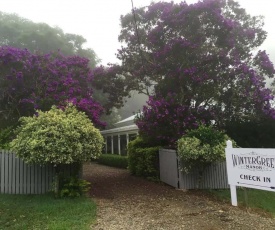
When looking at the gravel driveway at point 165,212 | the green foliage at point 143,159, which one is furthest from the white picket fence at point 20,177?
the green foliage at point 143,159

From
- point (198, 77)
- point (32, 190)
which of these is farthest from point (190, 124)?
point (32, 190)

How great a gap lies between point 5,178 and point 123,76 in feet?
30.3

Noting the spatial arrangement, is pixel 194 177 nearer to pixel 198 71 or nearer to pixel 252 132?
pixel 198 71

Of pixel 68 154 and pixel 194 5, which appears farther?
pixel 194 5

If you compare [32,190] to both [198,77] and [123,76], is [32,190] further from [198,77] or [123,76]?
[123,76]

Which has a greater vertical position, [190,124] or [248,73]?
[248,73]

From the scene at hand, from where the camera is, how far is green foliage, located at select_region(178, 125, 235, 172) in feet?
31.1

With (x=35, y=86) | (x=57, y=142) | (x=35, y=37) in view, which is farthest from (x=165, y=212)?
(x=35, y=37)

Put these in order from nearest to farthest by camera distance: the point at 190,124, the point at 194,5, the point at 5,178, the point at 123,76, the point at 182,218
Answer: the point at 182,218 → the point at 5,178 → the point at 190,124 → the point at 194,5 → the point at 123,76

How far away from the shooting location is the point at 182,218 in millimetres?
6559

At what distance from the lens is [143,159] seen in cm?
1322

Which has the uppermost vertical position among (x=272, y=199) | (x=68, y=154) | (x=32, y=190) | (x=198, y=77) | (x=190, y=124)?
(x=198, y=77)

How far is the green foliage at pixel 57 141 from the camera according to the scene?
26.2ft

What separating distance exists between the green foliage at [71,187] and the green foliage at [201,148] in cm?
346
